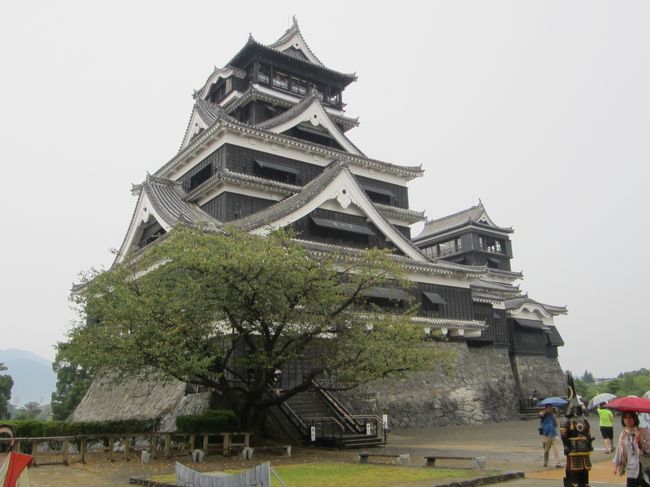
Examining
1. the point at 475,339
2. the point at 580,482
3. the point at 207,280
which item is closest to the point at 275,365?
the point at 207,280

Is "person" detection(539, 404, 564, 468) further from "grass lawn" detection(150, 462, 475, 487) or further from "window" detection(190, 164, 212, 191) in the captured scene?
"window" detection(190, 164, 212, 191)

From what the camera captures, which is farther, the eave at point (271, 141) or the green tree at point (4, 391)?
the green tree at point (4, 391)

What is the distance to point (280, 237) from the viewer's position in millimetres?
16891

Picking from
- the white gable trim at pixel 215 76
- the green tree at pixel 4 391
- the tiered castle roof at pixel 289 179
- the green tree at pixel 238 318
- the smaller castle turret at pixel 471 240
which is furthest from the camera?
the smaller castle turret at pixel 471 240

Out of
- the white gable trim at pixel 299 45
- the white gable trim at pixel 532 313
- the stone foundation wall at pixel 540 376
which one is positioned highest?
the white gable trim at pixel 299 45

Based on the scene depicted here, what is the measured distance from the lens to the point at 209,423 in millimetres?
17500

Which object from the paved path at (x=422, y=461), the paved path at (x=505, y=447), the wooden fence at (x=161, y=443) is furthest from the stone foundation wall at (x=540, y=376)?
the wooden fence at (x=161, y=443)

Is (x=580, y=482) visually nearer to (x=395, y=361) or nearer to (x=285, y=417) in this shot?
(x=395, y=361)

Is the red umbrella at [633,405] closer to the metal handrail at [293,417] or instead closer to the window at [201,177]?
the metal handrail at [293,417]

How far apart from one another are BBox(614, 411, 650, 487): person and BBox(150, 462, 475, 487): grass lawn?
3.90 m

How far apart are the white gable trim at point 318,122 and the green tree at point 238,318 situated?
13443 millimetres

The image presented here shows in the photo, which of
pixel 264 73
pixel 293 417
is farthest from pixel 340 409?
pixel 264 73

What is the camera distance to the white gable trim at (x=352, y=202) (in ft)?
81.9

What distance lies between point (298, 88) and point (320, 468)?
26643mm
